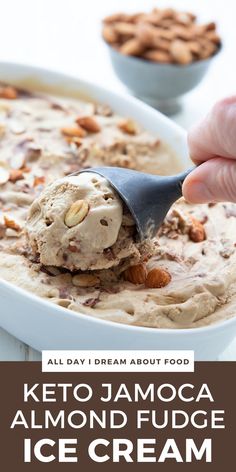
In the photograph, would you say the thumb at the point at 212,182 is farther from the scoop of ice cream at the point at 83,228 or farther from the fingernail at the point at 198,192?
the scoop of ice cream at the point at 83,228

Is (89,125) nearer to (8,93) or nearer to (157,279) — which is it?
(8,93)

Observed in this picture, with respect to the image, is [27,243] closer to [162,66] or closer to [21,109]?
[21,109]

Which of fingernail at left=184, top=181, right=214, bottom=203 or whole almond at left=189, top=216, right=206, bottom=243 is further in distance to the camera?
whole almond at left=189, top=216, right=206, bottom=243

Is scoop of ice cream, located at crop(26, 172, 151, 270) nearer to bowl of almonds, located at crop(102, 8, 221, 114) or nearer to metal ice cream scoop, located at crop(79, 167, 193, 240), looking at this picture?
metal ice cream scoop, located at crop(79, 167, 193, 240)

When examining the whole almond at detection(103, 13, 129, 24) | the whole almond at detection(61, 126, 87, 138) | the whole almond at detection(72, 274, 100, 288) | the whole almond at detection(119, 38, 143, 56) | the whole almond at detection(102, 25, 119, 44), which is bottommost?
the whole almond at detection(72, 274, 100, 288)

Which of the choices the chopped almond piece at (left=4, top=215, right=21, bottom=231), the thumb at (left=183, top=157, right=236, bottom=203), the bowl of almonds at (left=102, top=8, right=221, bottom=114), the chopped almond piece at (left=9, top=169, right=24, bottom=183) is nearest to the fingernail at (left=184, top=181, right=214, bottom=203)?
the thumb at (left=183, top=157, right=236, bottom=203)

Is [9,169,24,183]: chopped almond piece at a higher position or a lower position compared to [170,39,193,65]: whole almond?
lower

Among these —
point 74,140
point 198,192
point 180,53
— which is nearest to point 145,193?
point 198,192
